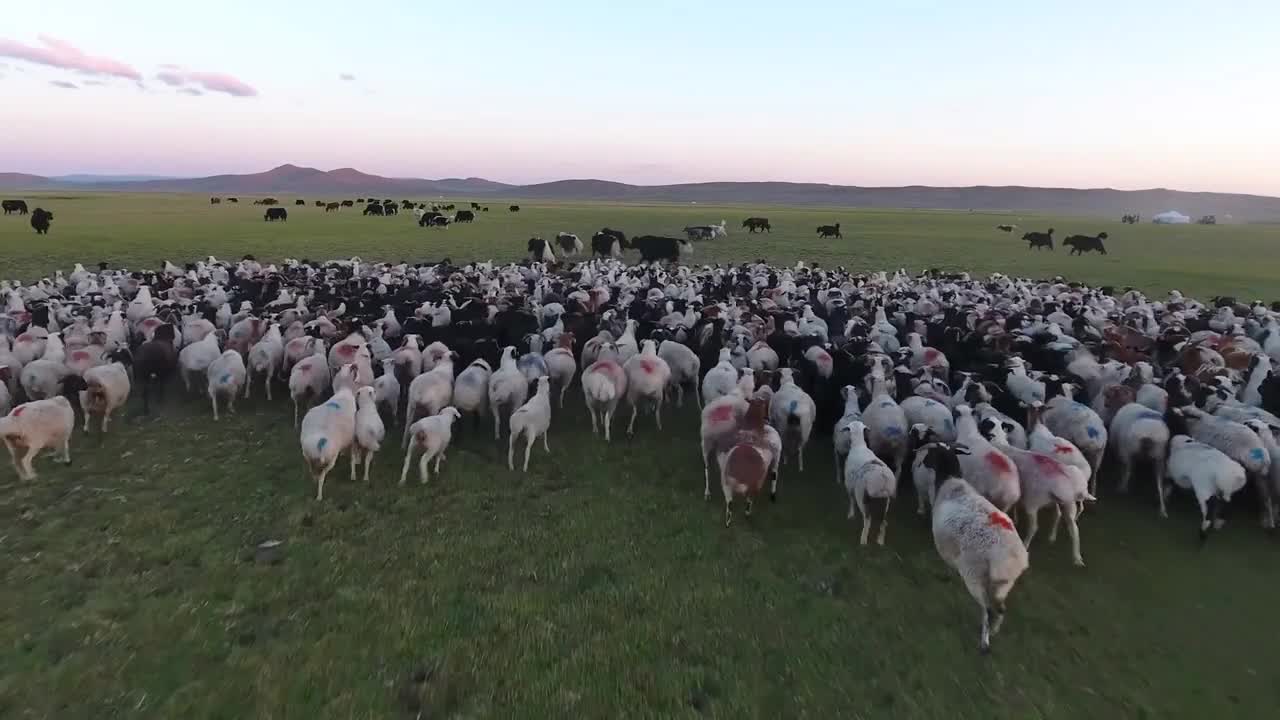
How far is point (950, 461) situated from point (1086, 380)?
623cm

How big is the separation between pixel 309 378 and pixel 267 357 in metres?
1.79

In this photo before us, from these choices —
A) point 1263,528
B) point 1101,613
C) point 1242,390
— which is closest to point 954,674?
point 1101,613

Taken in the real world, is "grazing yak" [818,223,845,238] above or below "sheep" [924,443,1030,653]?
above

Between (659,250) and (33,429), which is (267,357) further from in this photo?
(659,250)

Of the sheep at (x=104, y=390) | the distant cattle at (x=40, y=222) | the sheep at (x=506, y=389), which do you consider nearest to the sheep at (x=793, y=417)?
the sheep at (x=506, y=389)

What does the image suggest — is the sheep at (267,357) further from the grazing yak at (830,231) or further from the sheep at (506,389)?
the grazing yak at (830,231)

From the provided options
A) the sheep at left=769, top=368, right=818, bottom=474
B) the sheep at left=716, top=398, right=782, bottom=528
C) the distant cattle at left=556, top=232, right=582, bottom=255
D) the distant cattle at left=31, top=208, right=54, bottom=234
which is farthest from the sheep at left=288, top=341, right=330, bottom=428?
the distant cattle at left=31, top=208, right=54, bottom=234

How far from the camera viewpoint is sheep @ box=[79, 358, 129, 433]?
10227 mm

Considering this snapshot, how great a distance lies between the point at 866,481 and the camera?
24.8 ft

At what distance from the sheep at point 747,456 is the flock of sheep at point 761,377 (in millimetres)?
34

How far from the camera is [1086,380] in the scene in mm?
11539

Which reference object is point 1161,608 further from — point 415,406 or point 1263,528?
point 415,406

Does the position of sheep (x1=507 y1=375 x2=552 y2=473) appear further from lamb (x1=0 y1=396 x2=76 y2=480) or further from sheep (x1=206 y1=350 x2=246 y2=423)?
lamb (x1=0 y1=396 x2=76 y2=480)

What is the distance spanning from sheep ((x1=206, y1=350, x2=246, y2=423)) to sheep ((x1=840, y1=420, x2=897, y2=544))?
32.7 feet
